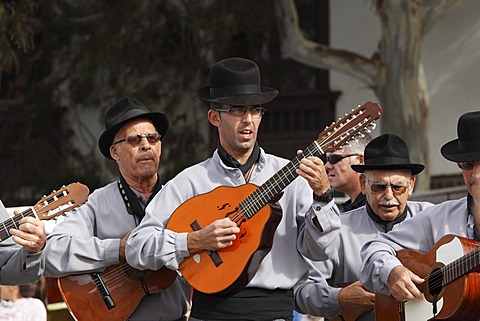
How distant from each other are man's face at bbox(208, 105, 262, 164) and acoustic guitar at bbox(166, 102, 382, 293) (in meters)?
0.22

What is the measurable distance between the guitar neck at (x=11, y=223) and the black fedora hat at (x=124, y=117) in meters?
0.73

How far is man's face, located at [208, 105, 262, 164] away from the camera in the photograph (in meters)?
5.93

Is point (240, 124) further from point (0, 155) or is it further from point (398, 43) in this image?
point (0, 155)

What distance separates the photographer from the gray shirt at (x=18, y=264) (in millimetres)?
6055

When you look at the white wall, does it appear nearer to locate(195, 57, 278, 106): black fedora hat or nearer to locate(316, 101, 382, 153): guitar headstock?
locate(195, 57, 278, 106): black fedora hat

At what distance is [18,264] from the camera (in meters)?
6.11

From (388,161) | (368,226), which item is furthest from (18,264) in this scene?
(388,161)

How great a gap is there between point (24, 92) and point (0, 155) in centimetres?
113

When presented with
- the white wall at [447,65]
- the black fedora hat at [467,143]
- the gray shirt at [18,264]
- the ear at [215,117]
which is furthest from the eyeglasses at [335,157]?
the white wall at [447,65]

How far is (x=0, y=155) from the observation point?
60.4 ft

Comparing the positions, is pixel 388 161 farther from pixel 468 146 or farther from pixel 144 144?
pixel 144 144

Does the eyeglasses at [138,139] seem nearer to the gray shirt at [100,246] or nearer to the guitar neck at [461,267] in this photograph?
the gray shirt at [100,246]

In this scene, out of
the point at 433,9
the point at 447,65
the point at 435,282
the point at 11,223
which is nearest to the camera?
the point at 435,282

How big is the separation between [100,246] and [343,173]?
1724 mm
